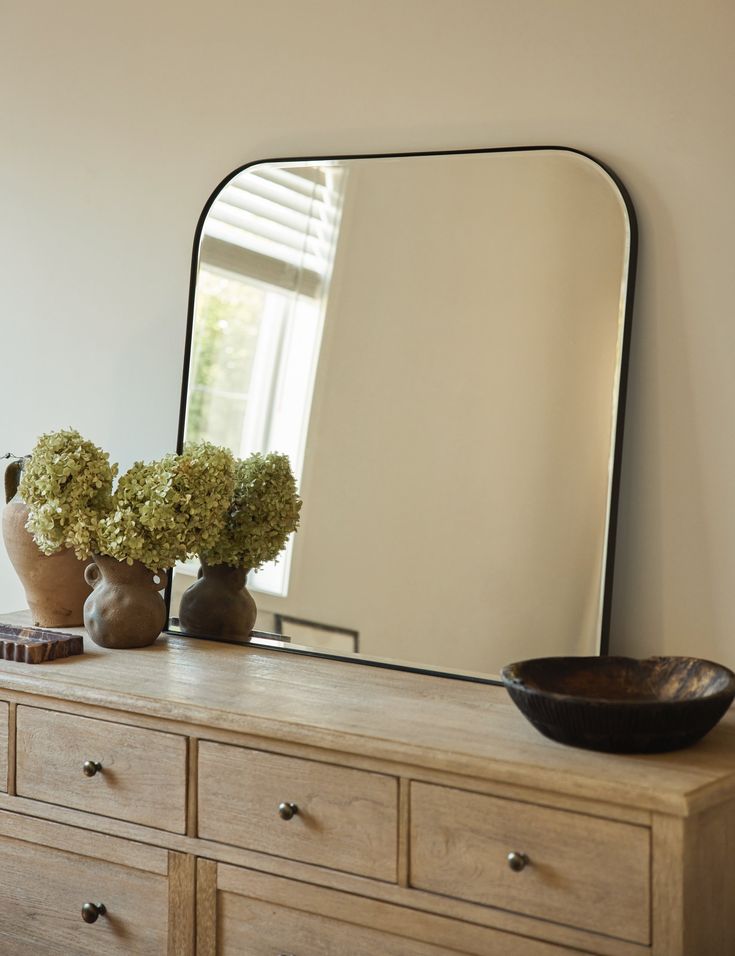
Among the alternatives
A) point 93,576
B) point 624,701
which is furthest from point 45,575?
point 624,701

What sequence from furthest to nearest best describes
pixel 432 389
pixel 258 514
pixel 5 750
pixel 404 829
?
pixel 258 514, pixel 432 389, pixel 5 750, pixel 404 829

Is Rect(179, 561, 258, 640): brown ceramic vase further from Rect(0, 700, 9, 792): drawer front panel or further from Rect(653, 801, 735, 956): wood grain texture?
Rect(653, 801, 735, 956): wood grain texture

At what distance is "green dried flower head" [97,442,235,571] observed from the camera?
75.4 inches

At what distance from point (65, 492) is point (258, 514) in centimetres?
37

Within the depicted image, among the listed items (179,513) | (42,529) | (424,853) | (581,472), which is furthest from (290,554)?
(424,853)

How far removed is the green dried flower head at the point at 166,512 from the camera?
1.91 metres

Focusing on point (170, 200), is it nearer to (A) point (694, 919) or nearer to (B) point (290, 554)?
(B) point (290, 554)

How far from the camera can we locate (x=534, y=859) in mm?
1387

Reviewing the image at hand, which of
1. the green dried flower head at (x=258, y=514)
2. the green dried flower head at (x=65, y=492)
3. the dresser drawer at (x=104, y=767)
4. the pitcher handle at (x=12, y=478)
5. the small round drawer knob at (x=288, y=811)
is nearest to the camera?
the small round drawer knob at (x=288, y=811)

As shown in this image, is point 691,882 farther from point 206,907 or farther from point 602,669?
point 206,907

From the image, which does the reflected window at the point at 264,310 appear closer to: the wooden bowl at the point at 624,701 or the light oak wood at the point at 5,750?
the light oak wood at the point at 5,750

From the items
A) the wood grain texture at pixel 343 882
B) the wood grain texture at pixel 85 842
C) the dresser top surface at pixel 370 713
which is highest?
the dresser top surface at pixel 370 713

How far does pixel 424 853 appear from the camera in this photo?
146 centimetres

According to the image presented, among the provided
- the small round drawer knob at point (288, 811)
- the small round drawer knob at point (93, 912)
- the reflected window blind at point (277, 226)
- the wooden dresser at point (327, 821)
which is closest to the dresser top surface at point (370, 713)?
the wooden dresser at point (327, 821)
